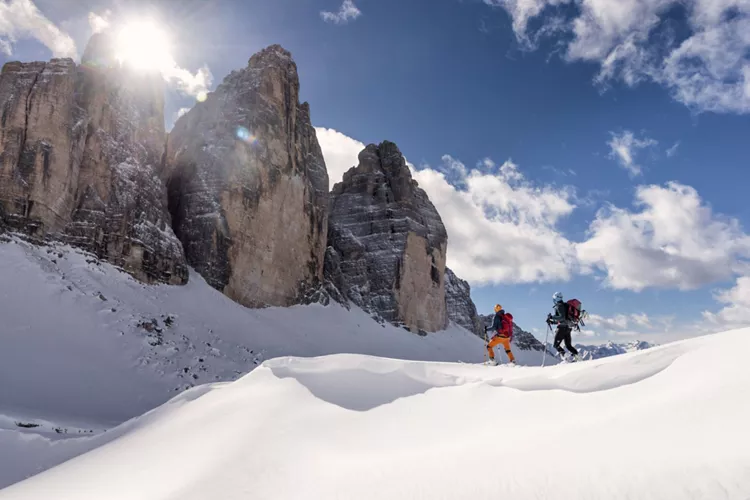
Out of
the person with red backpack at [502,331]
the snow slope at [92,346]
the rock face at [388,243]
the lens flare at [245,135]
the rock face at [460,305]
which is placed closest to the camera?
the snow slope at [92,346]

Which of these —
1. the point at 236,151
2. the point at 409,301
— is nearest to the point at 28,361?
the point at 236,151

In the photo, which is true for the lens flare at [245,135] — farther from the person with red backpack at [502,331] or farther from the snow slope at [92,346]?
the person with red backpack at [502,331]

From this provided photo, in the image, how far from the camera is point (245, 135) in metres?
33.6

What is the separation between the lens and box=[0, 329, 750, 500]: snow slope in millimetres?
3160

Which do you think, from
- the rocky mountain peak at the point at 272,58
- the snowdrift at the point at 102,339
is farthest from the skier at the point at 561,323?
the rocky mountain peak at the point at 272,58

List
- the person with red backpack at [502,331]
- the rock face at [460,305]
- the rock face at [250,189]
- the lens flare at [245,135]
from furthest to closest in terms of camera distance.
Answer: the rock face at [460,305], the lens flare at [245,135], the rock face at [250,189], the person with red backpack at [502,331]

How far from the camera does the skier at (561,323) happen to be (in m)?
11.3

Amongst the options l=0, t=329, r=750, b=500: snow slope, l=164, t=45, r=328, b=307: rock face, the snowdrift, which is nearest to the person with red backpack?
l=0, t=329, r=750, b=500: snow slope

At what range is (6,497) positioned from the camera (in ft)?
18.8

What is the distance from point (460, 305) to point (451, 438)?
7034 cm

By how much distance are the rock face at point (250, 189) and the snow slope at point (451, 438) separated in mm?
24676

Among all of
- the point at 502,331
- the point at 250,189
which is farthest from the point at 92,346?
the point at 250,189

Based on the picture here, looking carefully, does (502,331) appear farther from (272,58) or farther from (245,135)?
(272,58)

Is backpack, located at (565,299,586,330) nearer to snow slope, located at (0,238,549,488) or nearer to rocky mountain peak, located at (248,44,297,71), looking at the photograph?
snow slope, located at (0,238,549,488)
